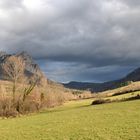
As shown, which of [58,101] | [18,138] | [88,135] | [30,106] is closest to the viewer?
[88,135]

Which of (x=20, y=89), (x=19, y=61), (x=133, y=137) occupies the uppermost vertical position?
(x=19, y=61)

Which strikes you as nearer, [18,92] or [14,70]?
[18,92]

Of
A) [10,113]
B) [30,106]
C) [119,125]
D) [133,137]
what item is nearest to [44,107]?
[30,106]

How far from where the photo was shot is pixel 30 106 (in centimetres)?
9844

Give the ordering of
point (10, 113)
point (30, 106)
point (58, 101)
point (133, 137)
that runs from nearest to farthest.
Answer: point (133, 137)
point (10, 113)
point (30, 106)
point (58, 101)

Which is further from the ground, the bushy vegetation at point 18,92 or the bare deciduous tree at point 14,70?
the bare deciduous tree at point 14,70

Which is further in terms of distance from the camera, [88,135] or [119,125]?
[119,125]

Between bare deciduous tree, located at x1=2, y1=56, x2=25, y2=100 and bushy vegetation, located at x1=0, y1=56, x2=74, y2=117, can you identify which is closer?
bushy vegetation, located at x1=0, y1=56, x2=74, y2=117

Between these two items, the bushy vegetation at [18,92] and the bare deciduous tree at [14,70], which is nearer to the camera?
the bushy vegetation at [18,92]

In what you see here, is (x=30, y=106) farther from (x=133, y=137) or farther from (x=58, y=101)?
(x=133, y=137)

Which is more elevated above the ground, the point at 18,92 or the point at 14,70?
the point at 14,70

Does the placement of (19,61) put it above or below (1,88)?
above

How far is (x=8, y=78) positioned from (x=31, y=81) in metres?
7.12

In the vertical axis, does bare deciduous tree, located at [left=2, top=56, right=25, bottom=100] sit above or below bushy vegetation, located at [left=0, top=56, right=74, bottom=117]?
above
